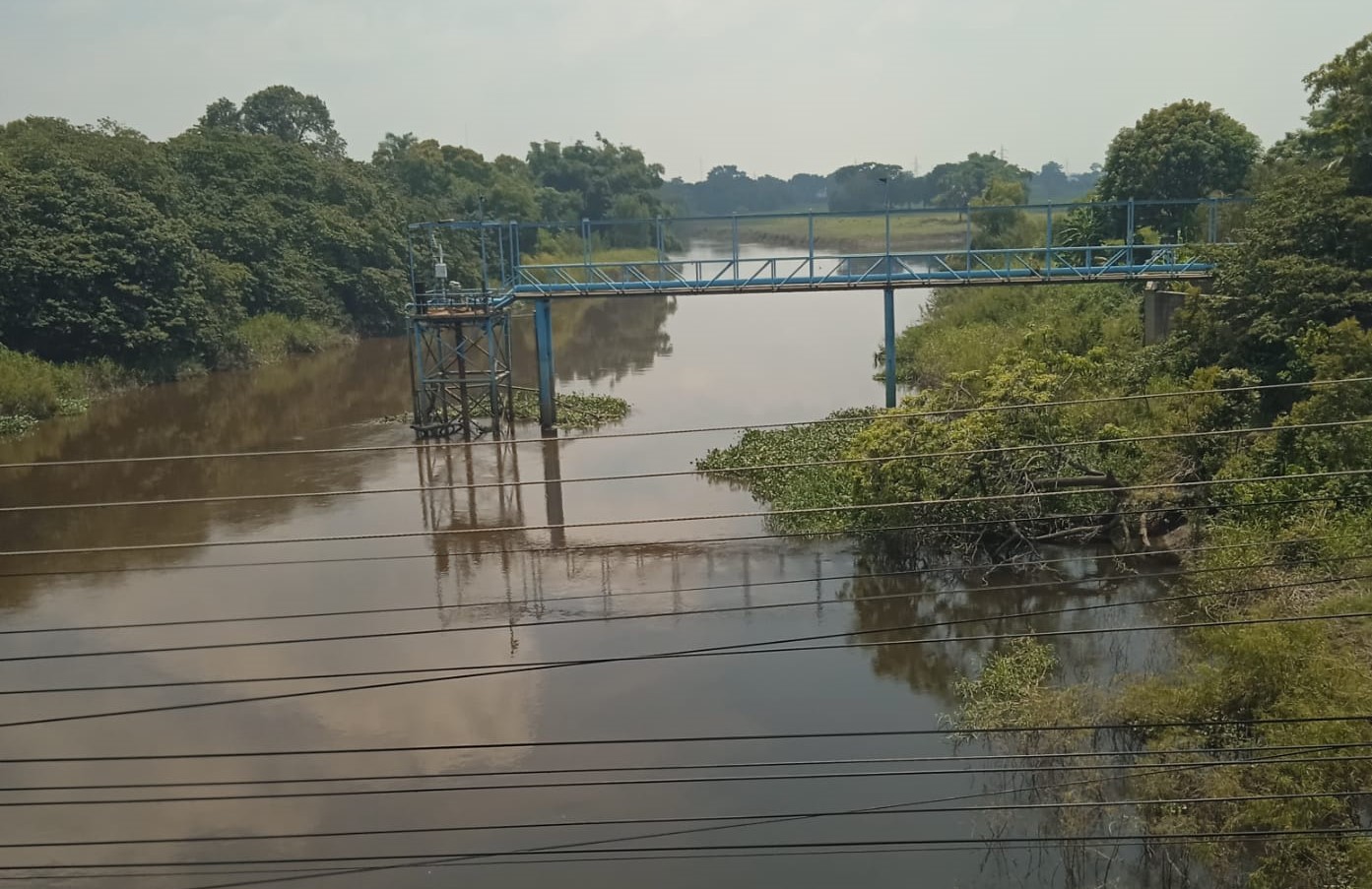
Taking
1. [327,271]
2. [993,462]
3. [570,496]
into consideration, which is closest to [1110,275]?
[993,462]

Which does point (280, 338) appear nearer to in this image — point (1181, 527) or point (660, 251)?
point (660, 251)

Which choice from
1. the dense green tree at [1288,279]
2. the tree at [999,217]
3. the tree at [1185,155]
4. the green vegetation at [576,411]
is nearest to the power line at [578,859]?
the dense green tree at [1288,279]

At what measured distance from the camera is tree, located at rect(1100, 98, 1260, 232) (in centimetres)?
3244

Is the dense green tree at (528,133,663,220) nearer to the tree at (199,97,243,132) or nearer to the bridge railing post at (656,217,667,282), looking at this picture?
the tree at (199,97,243,132)

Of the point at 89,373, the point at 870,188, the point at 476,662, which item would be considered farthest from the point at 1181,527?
the point at 870,188

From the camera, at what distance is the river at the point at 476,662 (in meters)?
10.3

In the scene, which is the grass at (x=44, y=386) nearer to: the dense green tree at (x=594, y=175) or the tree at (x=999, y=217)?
the tree at (x=999, y=217)

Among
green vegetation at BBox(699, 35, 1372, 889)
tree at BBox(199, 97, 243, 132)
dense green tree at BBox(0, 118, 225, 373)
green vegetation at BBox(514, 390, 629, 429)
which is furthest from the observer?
tree at BBox(199, 97, 243, 132)

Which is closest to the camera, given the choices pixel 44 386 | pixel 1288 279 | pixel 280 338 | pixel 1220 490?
Result: pixel 1220 490

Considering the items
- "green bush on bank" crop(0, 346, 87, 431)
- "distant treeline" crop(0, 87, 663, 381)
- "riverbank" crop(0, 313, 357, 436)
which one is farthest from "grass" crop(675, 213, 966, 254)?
"green bush on bank" crop(0, 346, 87, 431)

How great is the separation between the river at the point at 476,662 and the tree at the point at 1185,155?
16.4 meters

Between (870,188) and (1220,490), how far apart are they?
9498cm

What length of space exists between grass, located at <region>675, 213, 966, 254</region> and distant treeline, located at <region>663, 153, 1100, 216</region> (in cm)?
186

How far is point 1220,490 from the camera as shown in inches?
600
